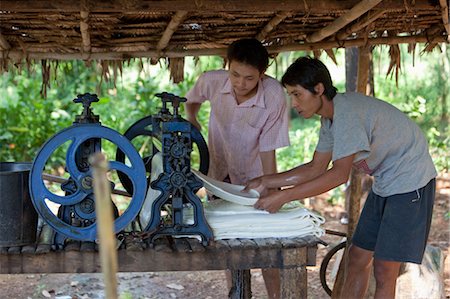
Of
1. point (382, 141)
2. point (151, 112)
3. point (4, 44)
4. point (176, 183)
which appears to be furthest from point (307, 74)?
point (151, 112)

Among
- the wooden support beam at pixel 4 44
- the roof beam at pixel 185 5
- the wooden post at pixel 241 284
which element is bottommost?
the wooden post at pixel 241 284

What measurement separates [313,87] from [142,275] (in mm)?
3283

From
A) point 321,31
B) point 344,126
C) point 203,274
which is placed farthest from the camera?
point 203,274

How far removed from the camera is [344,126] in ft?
10.2

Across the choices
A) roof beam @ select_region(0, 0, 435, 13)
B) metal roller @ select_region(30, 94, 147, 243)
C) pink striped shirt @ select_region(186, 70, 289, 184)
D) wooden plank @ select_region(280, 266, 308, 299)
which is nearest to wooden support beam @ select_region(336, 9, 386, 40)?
roof beam @ select_region(0, 0, 435, 13)

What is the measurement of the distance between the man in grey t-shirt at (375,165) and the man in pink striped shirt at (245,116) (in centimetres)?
27

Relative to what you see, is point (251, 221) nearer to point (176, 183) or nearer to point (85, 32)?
→ point (176, 183)

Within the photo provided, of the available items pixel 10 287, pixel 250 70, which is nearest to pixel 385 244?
pixel 250 70

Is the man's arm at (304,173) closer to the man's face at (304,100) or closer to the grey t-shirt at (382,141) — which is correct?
the grey t-shirt at (382,141)

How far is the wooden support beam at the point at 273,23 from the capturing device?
11.4 feet

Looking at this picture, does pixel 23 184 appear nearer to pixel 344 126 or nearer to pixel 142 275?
pixel 344 126

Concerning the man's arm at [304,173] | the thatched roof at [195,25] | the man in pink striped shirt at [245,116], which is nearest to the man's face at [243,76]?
the man in pink striped shirt at [245,116]

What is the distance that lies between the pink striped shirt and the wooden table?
906 mm

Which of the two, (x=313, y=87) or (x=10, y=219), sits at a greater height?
(x=313, y=87)
